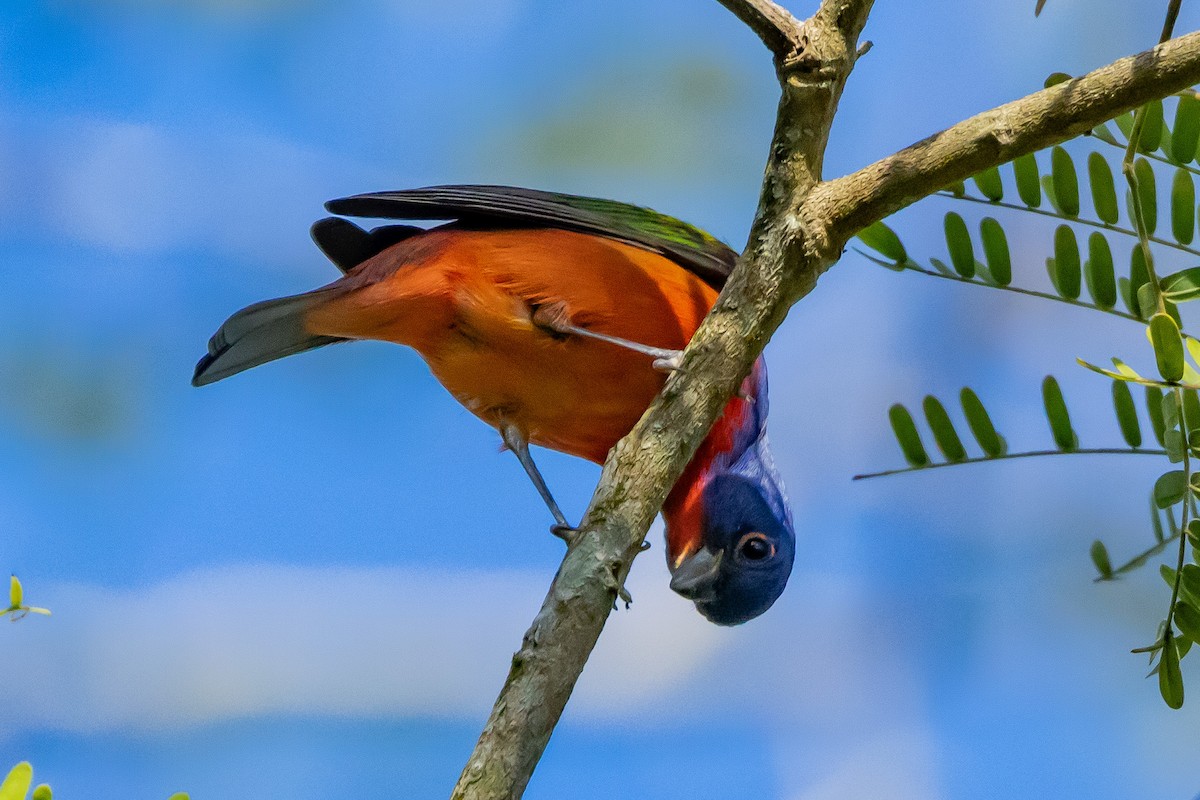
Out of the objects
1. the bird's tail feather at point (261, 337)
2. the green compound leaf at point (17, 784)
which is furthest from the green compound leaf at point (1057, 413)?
the bird's tail feather at point (261, 337)

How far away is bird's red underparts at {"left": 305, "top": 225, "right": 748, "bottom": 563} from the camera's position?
3.21 m

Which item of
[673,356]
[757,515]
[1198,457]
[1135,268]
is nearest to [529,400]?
[673,356]

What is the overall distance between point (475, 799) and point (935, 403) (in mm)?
1397

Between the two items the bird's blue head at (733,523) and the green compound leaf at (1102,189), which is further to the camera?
the bird's blue head at (733,523)

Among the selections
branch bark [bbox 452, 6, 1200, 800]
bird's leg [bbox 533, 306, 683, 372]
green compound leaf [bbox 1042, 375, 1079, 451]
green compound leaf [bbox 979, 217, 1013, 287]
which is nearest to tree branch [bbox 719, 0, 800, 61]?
branch bark [bbox 452, 6, 1200, 800]

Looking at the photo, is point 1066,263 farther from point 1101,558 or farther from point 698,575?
point 698,575

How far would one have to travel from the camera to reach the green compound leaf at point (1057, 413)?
7.93 feet

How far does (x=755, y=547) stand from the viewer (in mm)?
3605

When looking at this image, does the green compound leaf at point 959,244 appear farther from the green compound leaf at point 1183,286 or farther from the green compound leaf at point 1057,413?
the green compound leaf at point 1183,286

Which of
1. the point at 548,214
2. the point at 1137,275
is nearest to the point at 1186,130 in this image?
the point at 1137,275

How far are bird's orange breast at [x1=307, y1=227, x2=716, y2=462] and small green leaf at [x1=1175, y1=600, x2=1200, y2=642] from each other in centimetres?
155

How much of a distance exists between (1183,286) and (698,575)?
6.17ft

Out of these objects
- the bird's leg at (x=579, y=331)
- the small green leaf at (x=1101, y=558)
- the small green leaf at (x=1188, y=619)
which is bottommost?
the small green leaf at (x=1188, y=619)

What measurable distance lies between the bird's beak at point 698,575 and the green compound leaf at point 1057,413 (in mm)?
1376
